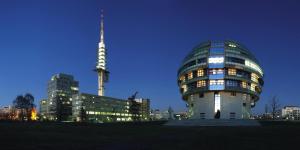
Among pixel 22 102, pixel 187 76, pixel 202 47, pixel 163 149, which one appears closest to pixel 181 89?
pixel 187 76

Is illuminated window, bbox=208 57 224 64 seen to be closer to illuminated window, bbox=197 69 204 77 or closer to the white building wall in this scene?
illuminated window, bbox=197 69 204 77

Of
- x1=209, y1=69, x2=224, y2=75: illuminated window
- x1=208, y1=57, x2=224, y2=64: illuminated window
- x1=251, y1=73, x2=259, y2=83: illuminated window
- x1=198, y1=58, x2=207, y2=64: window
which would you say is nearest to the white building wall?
x1=251, y1=73, x2=259, y2=83: illuminated window

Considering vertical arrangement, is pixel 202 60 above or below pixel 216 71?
above

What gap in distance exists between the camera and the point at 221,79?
116 m

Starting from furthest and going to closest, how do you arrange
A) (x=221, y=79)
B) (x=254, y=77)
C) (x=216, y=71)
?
(x=254, y=77), (x=216, y=71), (x=221, y=79)

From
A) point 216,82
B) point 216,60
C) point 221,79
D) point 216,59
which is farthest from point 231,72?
point 216,59

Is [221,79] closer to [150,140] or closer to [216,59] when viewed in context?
[216,59]

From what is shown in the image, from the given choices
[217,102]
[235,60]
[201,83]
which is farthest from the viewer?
[217,102]

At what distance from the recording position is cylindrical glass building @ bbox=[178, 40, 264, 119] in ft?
381

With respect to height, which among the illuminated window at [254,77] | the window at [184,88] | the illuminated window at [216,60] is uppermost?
the illuminated window at [216,60]

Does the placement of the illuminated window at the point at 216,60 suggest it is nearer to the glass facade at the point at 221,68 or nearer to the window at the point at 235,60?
the glass facade at the point at 221,68

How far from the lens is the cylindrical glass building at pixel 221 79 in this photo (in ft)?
381

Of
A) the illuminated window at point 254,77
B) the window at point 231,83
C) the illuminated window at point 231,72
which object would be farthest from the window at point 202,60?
the illuminated window at point 254,77

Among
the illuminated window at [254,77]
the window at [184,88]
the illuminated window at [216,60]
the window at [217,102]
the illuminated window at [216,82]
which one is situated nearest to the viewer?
the illuminated window at [216,60]
